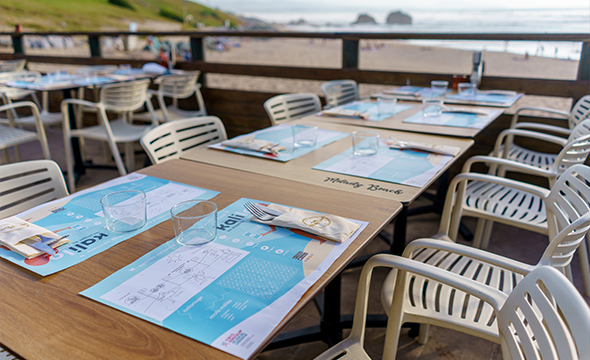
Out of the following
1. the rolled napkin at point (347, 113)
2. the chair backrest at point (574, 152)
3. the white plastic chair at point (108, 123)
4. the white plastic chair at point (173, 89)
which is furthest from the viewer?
the white plastic chair at point (173, 89)

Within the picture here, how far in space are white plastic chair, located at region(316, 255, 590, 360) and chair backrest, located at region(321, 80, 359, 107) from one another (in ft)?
5.96

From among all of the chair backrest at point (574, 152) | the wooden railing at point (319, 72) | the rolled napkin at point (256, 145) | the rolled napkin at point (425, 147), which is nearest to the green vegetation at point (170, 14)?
the wooden railing at point (319, 72)

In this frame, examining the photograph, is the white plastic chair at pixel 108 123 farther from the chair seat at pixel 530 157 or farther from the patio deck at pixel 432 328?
the chair seat at pixel 530 157

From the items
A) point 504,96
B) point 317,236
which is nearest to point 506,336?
point 317,236

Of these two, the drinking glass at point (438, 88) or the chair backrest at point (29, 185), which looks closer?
the chair backrest at point (29, 185)

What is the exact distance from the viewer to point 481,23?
71.8 feet

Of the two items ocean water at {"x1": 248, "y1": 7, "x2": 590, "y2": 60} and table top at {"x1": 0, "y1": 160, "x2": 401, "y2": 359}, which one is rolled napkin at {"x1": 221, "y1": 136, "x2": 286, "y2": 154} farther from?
ocean water at {"x1": 248, "y1": 7, "x2": 590, "y2": 60}

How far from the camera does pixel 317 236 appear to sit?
0.94 metres

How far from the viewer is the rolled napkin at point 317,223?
3.05 ft

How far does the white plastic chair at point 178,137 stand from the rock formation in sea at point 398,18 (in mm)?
29482

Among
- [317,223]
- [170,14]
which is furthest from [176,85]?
[170,14]

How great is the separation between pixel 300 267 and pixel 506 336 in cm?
45

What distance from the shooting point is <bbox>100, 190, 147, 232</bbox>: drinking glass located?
38.0 inches

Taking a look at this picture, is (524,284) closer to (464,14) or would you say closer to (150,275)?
(150,275)
